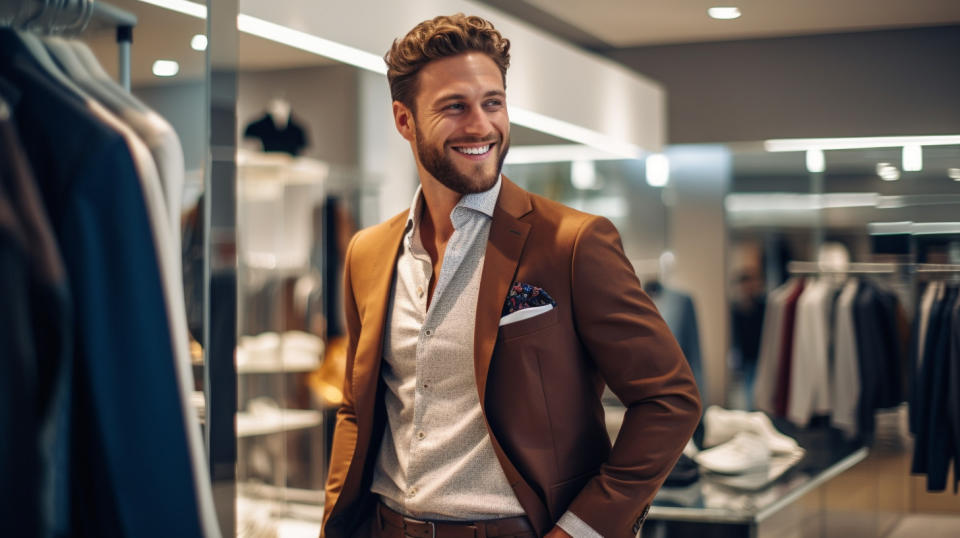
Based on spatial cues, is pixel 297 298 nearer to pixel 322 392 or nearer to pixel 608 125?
pixel 322 392

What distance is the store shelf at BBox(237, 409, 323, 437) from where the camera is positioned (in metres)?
4.96

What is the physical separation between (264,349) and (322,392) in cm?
39

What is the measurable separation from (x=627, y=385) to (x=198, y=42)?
3.11ft

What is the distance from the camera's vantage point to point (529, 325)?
5.32 ft

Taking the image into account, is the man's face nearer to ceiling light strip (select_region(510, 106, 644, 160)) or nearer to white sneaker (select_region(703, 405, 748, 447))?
ceiling light strip (select_region(510, 106, 644, 160))

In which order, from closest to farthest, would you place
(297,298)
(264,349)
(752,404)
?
(264,349) < (297,298) < (752,404)

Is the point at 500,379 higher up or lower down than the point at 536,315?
lower down

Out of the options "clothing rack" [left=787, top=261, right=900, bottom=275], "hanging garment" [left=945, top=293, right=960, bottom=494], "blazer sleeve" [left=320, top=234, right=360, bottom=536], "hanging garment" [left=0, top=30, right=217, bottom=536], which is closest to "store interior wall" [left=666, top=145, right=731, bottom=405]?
"clothing rack" [left=787, top=261, right=900, bottom=275]

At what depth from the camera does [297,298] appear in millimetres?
5379

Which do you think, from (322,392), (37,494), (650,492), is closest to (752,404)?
(322,392)

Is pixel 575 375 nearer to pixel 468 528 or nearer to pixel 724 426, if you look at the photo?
pixel 468 528

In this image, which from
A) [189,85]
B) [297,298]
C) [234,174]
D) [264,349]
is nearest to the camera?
[189,85]

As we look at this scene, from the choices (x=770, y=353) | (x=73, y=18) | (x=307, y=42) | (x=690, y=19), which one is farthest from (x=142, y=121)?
(x=770, y=353)

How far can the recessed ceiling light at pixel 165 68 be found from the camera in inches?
59.4
